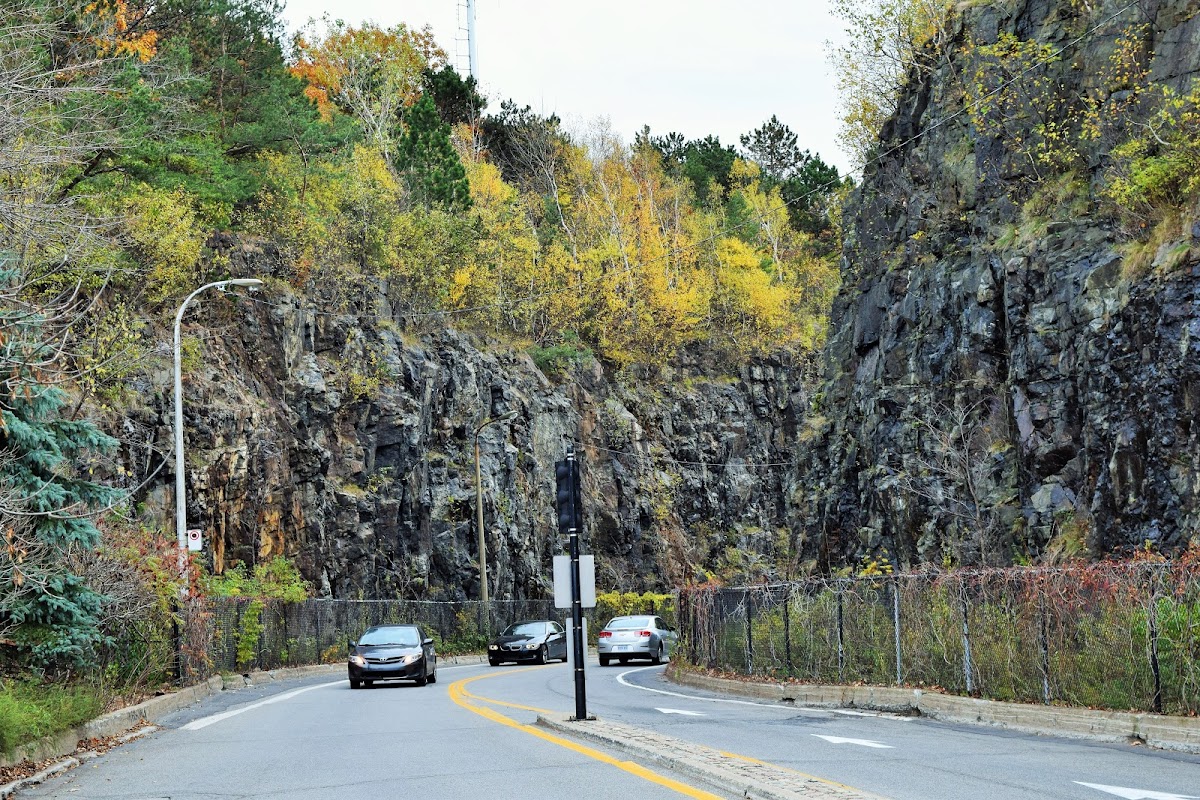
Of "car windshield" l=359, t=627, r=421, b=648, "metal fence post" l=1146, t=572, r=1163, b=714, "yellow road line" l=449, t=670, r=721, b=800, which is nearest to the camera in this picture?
"yellow road line" l=449, t=670, r=721, b=800

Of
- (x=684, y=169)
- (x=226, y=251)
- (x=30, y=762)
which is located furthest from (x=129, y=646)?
(x=684, y=169)

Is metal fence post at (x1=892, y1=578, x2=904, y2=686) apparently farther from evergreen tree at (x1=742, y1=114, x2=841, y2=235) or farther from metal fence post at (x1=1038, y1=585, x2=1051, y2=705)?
evergreen tree at (x1=742, y1=114, x2=841, y2=235)

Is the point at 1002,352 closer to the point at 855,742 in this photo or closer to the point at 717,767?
the point at 855,742

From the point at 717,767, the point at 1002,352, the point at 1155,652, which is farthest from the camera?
the point at 1002,352

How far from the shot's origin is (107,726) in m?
16.1

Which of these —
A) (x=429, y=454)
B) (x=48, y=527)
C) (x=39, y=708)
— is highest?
(x=429, y=454)

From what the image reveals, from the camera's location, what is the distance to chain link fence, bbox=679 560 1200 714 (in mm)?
14227

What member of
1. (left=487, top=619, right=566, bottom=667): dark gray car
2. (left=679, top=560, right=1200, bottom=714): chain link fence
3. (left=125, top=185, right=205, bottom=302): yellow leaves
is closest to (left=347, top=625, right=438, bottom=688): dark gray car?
(left=679, top=560, right=1200, bottom=714): chain link fence

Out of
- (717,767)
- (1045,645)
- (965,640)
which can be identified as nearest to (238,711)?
(965,640)

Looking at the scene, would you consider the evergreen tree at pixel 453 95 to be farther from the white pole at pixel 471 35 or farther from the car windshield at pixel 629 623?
the car windshield at pixel 629 623

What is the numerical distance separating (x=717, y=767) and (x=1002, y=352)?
84.8 feet

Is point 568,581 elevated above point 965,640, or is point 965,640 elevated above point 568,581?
point 568,581

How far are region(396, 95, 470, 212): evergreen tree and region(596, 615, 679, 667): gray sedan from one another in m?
26.1

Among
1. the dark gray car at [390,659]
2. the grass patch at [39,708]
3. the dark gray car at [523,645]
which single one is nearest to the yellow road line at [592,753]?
the dark gray car at [390,659]
